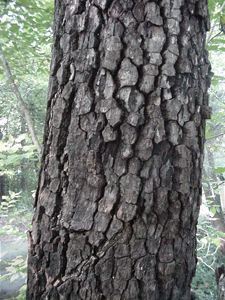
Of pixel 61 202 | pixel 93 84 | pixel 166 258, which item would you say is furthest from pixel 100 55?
pixel 166 258

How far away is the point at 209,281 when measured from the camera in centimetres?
457

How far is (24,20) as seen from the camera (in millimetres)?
2398

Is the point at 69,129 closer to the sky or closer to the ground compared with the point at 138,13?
closer to the ground

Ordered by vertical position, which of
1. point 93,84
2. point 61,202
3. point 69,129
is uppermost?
point 93,84

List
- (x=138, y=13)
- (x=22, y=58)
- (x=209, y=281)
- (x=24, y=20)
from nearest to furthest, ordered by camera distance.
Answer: (x=138, y=13) < (x=24, y=20) < (x=22, y=58) < (x=209, y=281)

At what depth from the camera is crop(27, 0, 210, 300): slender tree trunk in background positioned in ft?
2.88

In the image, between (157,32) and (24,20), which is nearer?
(157,32)

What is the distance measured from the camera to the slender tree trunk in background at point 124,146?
878mm

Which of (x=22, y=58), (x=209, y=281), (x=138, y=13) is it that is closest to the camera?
(x=138, y=13)

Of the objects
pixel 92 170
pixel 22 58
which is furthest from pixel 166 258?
pixel 22 58

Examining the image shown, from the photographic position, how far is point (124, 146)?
0.88m

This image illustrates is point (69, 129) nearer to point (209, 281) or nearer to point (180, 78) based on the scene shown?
point (180, 78)

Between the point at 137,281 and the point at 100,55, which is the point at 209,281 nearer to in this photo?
the point at 137,281

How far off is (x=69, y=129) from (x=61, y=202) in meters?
0.21
